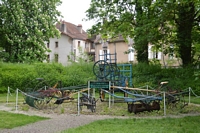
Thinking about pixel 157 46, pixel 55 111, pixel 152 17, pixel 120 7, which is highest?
pixel 120 7

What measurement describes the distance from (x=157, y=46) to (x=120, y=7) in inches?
163

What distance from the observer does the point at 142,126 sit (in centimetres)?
748

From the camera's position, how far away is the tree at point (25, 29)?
25.2m

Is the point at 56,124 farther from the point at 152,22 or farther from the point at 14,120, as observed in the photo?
the point at 152,22

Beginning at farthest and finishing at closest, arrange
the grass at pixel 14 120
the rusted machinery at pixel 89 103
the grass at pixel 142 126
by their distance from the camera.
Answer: the rusted machinery at pixel 89 103, the grass at pixel 14 120, the grass at pixel 142 126

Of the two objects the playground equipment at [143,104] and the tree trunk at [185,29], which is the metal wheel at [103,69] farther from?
the tree trunk at [185,29]

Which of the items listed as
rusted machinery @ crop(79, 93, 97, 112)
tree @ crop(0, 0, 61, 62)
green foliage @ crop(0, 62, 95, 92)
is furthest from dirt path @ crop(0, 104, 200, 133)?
tree @ crop(0, 0, 61, 62)

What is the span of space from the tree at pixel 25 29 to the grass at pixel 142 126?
18563 millimetres

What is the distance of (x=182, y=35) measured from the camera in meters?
19.5

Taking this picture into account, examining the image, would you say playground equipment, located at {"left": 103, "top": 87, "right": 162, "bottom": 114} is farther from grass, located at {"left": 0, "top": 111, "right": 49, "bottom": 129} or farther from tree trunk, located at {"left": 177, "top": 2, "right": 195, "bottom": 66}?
tree trunk, located at {"left": 177, "top": 2, "right": 195, "bottom": 66}

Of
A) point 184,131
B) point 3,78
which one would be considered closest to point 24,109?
point 184,131

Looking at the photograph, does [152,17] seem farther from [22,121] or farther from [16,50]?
[16,50]

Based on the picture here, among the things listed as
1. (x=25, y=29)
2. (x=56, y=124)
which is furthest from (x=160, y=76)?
(x=56, y=124)

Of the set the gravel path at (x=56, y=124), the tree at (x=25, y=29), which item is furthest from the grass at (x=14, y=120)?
the tree at (x=25, y=29)
